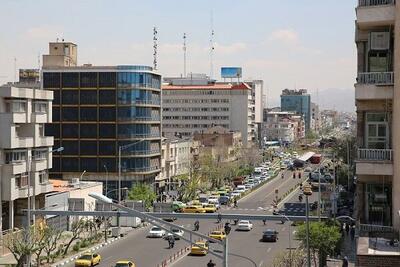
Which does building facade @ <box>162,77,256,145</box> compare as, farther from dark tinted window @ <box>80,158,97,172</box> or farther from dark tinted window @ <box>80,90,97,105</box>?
dark tinted window @ <box>80,90,97,105</box>

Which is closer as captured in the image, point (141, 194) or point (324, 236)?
point (324, 236)

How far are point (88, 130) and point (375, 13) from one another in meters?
54.0

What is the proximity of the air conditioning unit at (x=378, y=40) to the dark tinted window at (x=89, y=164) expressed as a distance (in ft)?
176

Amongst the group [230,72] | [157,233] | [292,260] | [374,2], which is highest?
[230,72]

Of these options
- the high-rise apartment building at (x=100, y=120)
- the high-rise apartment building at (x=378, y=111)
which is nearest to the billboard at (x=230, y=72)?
the high-rise apartment building at (x=100, y=120)

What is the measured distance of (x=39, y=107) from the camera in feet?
148

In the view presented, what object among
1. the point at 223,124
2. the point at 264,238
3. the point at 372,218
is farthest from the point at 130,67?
the point at 223,124

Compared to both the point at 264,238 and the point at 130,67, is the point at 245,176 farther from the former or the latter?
the point at 264,238

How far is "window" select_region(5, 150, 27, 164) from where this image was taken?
135 feet

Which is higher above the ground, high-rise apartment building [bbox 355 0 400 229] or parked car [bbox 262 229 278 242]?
high-rise apartment building [bbox 355 0 400 229]

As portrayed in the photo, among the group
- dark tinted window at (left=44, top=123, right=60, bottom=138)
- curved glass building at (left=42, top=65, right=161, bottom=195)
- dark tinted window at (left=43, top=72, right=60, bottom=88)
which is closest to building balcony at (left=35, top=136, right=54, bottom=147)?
curved glass building at (left=42, top=65, right=161, bottom=195)

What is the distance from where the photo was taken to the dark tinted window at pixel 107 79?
6856 cm

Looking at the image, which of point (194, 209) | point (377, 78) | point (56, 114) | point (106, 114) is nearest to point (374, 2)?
point (377, 78)

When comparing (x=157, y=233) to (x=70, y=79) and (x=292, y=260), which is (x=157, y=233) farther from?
(x=70, y=79)
